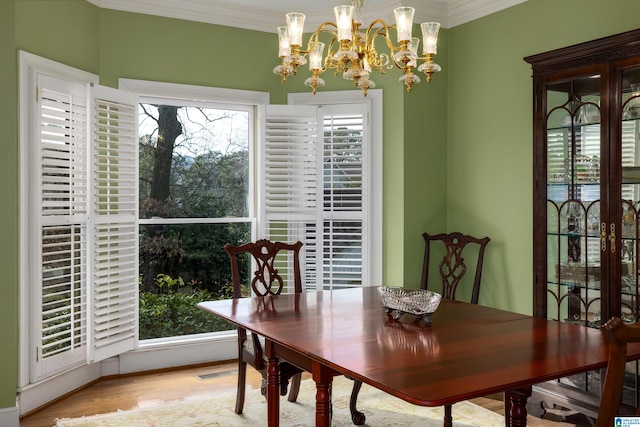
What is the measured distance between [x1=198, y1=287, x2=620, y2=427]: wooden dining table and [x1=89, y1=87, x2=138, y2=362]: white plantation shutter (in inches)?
50.3

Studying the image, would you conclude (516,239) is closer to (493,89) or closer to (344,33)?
(493,89)

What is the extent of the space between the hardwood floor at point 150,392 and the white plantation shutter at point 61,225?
9.8 inches

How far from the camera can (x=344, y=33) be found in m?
2.61

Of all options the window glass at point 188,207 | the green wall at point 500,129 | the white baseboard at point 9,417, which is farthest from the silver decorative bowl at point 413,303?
the window glass at point 188,207

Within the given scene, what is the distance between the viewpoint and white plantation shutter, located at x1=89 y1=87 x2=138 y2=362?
4.04 m

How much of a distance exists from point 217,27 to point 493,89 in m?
2.17

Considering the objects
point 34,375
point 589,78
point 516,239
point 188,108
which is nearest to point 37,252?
point 34,375

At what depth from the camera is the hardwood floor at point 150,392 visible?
3.66 meters

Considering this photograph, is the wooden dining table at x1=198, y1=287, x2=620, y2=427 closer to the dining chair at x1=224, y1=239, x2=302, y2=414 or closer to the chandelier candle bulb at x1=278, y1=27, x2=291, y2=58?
the dining chair at x1=224, y1=239, x2=302, y2=414

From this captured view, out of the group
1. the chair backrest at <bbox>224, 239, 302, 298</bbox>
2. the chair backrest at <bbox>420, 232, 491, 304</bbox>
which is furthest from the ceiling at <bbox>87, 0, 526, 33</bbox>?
the chair backrest at <bbox>224, 239, 302, 298</bbox>

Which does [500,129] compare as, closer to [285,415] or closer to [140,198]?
[285,415]

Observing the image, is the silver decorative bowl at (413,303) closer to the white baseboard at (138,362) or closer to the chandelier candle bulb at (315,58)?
the chandelier candle bulb at (315,58)

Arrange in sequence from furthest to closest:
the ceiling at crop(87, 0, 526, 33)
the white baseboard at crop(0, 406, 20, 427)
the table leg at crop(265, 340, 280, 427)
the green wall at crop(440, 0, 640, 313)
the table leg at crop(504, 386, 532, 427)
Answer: the ceiling at crop(87, 0, 526, 33)
the green wall at crop(440, 0, 640, 313)
the white baseboard at crop(0, 406, 20, 427)
the table leg at crop(265, 340, 280, 427)
the table leg at crop(504, 386, 532, 427)

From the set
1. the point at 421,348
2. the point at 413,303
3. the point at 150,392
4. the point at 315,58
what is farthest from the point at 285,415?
the point at 315,58
